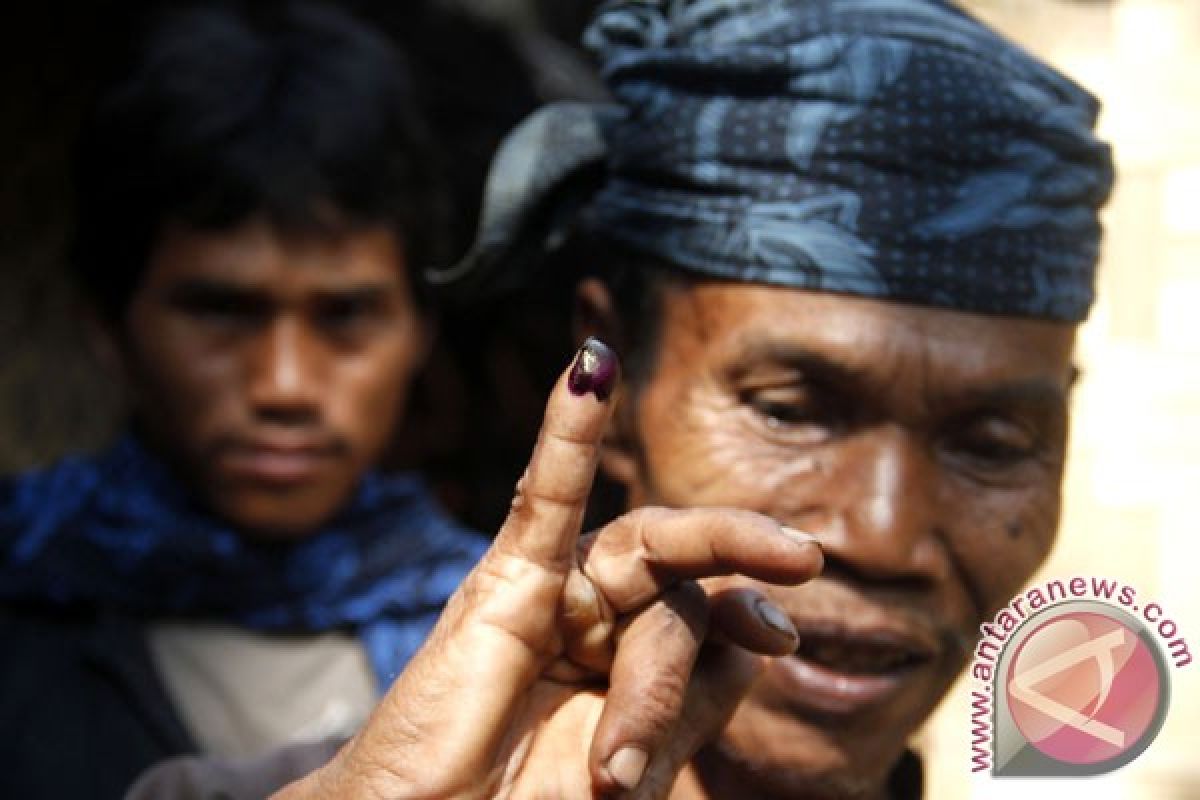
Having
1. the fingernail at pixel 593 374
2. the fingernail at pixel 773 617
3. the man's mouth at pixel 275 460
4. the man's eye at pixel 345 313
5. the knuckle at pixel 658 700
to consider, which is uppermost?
the fingernail at pixel 593 374

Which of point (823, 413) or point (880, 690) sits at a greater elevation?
point (823, 413)

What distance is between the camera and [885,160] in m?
1.45

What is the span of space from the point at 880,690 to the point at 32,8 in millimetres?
2742

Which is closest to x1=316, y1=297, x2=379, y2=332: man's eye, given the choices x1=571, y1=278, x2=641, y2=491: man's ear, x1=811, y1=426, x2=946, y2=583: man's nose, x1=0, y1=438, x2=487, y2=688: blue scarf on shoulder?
x1=0, y1=438, x2=487, y2=688: blue scarf on shoulder

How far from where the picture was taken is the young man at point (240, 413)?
2.17 m

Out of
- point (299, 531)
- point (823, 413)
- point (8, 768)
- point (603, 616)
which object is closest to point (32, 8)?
point (299, 531)

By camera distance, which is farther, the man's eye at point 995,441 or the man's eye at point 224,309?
the man's eye at point 224,309

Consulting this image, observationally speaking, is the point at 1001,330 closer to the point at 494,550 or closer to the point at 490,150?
the point at 494,550

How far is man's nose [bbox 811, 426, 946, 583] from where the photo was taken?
4.54 ft

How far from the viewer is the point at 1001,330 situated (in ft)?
4.76

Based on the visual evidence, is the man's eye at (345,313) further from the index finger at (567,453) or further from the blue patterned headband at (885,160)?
the index finger at (567,453)

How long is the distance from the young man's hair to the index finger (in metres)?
1.23

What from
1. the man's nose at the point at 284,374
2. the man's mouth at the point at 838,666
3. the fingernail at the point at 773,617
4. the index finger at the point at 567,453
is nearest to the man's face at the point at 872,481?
the man's mouth at the point at 838,666

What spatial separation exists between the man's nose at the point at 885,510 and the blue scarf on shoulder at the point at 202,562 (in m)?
0.94
